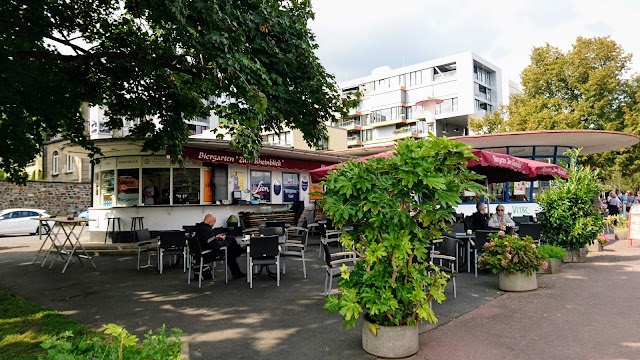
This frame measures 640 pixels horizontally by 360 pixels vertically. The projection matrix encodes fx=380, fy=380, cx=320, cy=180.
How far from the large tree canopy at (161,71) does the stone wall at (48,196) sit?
1801 centimetres

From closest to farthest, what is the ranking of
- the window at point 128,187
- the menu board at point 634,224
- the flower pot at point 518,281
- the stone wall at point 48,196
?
the flower pot at point 518,281 < the menu board at point 634,224 < the window at point 128,187 < the stone wall at point 48,196

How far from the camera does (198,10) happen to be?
565cm

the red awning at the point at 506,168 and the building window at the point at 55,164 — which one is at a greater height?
the building window at the point at 55,164

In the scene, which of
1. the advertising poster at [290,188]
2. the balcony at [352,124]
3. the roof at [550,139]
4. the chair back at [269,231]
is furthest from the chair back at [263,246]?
the balcony at [352,124]

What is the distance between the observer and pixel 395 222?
148 inches

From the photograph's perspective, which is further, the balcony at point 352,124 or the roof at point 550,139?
the balcony at point 352,124

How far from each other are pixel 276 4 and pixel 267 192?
9.71 meters

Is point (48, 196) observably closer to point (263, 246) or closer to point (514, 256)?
point (263, 246)

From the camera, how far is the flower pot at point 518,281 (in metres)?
6.23

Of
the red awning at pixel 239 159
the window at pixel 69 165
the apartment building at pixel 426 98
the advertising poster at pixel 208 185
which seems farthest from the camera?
the apartment building at pixel 426 98

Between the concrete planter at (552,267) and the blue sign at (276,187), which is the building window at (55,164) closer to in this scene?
the blue sign at (276,187)

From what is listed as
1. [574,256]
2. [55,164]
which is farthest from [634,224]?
[55,164]

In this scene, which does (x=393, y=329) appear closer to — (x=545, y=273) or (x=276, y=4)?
(x=545, y=273)

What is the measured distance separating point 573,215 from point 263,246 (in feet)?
22.9
